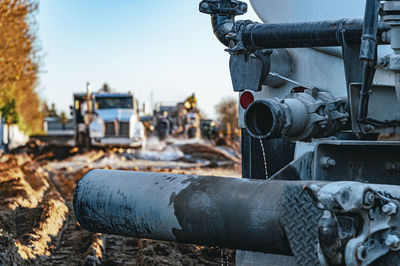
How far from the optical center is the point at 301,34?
3520 mm

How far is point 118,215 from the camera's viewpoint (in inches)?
130

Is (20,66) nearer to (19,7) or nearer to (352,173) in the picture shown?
(19,7)

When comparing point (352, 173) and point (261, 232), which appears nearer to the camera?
point (261, 232)

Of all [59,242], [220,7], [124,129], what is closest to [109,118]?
[124,129]

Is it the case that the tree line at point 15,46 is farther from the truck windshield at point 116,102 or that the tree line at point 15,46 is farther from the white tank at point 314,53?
the white tank at point 314,53

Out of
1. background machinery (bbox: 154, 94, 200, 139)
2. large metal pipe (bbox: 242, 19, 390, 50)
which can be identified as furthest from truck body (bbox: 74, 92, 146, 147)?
large metal pipe (bbox: 242, 19, 390, 50)

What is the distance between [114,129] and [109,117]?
59 cm

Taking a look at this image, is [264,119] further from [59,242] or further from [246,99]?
[59,242]

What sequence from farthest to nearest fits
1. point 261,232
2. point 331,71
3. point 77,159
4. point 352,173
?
point 77,159 → point 331,71 → point 352,173 → point 261,232

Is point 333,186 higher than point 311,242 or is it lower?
higher

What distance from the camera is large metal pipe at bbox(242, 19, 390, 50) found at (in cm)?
333

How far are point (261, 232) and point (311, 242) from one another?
0.26 metres

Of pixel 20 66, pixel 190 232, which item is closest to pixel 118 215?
pixel 190 232

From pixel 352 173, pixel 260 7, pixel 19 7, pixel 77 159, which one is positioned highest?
pixel 19 7
